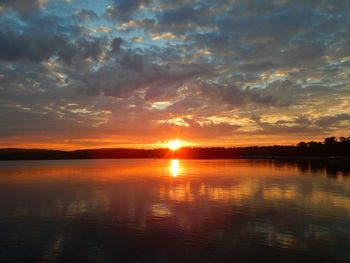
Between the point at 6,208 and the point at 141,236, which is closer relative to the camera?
the point at 141,236

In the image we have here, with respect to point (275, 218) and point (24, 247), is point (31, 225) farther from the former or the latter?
point (275, 218)

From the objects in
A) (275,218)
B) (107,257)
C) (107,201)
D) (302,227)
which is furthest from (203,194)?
(107,257)

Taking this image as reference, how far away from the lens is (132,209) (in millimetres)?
39781

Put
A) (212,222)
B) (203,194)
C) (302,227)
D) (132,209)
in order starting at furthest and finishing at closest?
(203,194), (132,209), (212,222), (302,227)

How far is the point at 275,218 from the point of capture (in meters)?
33.6

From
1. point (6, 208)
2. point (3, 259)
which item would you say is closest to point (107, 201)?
point (6, 208)

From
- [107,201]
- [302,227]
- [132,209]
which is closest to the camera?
[302,227]

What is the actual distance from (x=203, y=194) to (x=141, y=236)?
27115 millimetres

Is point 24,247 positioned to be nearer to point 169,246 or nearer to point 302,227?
point 169,246

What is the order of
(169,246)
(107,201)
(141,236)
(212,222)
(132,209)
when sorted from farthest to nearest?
(107,201) < (132,209) < (212,222) < (141,236) < (169,246)

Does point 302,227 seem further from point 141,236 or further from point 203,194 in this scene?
point 203,194

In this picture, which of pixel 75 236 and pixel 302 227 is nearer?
pixel 75 236

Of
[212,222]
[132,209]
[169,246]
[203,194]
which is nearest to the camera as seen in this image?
[169,246]

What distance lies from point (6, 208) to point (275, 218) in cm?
3318
